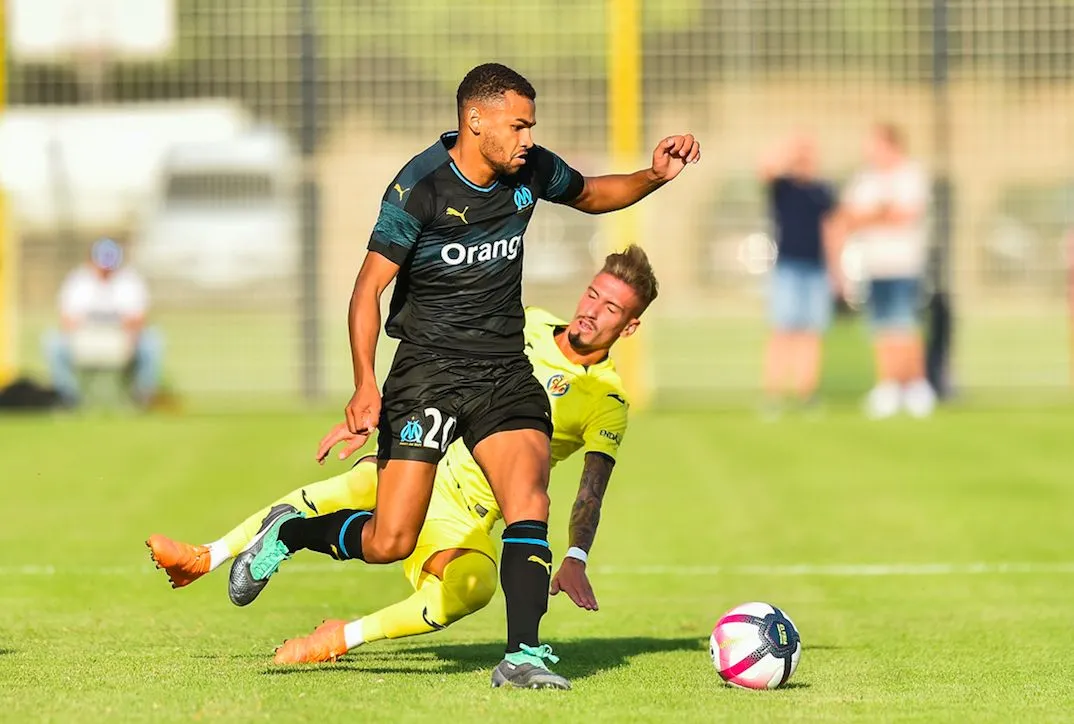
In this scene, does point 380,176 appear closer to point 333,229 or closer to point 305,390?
point 333,229

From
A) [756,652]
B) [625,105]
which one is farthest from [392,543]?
[625,105]

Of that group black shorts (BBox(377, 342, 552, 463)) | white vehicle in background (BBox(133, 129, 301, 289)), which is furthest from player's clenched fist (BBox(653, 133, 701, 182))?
white vehicle in background (BBox(133, 129, 301, 289))

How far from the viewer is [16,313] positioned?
20.4 meters

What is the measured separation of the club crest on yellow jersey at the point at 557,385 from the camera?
795 centimetres

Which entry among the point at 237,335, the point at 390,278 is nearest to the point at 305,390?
the point at 237,335

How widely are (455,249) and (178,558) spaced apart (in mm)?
1655

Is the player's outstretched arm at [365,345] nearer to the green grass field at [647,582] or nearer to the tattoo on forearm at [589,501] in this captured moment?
the green grass field at [647,582]

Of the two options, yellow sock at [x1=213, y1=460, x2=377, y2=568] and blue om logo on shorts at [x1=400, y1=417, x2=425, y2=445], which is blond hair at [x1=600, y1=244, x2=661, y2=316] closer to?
blue om logo on shorts at [x1=400, y1=417, x2=425, y2=445]

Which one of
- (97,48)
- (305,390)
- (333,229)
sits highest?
(97,48)

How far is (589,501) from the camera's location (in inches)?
305

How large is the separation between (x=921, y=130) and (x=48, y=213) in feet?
30.4

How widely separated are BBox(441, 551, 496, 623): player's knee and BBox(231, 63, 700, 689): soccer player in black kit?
0.29m

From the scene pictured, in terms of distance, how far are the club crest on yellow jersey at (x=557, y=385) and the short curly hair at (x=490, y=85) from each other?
1.27m

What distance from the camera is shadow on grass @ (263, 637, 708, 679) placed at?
7480mm
